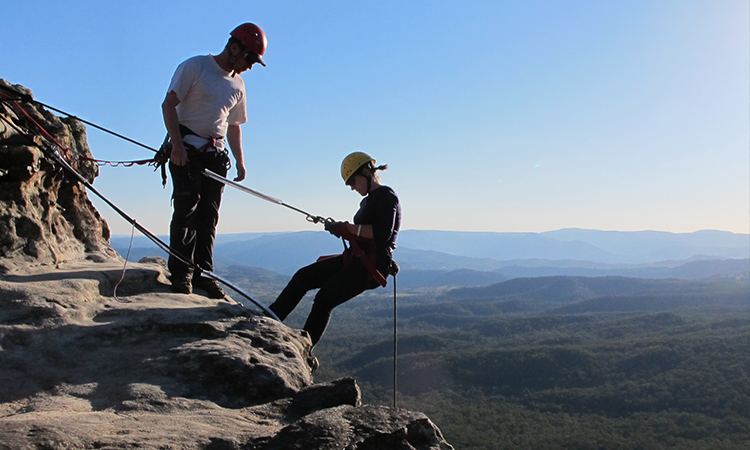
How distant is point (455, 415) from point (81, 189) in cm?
9681

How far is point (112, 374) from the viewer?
3.57 metres

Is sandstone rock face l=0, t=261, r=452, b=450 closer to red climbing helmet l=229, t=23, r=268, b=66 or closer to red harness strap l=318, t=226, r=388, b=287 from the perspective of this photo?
red harness strap l=318, t=226, r=388, b=287

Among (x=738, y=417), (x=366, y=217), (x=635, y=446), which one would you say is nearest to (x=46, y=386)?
(x=366, y=217)

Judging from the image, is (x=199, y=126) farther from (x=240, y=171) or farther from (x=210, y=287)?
(x=210, y=287)

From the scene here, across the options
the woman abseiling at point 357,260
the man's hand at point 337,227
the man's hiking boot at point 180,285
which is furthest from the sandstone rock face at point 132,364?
the man's hand at point 337,227

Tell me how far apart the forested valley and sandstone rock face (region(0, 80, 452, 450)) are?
81060mm

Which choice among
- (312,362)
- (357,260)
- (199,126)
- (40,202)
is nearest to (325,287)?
(357,260)

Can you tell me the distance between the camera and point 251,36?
4945 millimetres

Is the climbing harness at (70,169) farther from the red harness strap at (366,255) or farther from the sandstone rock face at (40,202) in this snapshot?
the red harness strap at (366,255)

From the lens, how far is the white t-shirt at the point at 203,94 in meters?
4.74

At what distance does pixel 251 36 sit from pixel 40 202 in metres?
2.59

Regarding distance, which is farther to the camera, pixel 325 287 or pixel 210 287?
pixel 210 287

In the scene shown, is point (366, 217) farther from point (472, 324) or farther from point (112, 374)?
point (472, 324)

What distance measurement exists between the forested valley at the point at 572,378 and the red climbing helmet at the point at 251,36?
8160cm
